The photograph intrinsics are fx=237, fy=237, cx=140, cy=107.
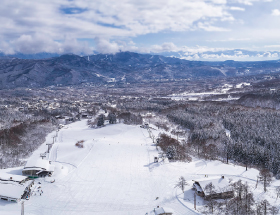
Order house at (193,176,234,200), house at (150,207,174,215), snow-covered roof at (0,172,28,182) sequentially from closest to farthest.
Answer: house at (150,207,174,215) < house at (193,176,234,200) < snow-covered roof at (0,172,28,182)

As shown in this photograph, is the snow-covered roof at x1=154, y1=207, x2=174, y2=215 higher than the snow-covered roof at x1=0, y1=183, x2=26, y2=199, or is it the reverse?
the snow-covered roof at x1=0, y1=183, x2=26, y2=199

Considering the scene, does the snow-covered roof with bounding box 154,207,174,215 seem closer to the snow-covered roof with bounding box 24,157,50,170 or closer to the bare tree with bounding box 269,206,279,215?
the bare tree with bounding box 269,206,279,215

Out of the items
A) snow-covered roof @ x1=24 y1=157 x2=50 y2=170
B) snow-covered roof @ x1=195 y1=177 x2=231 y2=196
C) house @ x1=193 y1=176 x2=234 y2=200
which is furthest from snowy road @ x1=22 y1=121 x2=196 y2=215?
snow-covered roof @ x1=195 y1=177 x2=231 y2=196

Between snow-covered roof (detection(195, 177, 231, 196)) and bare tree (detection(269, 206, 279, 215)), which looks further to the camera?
snow-covered roof (detection(195, 177, 231, 196))

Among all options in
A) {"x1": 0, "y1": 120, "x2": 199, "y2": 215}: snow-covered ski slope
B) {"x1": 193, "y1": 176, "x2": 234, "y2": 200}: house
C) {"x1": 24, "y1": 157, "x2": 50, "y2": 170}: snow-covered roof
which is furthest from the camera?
{"x1": 24, "y1": 157, "x2": 50, "y2": 170}: snow-covered roof

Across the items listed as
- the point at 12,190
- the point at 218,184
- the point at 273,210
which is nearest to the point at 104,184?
the point at 12,190

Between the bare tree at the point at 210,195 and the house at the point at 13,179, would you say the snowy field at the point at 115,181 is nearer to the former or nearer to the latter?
the bare tree at the point at 210,195
